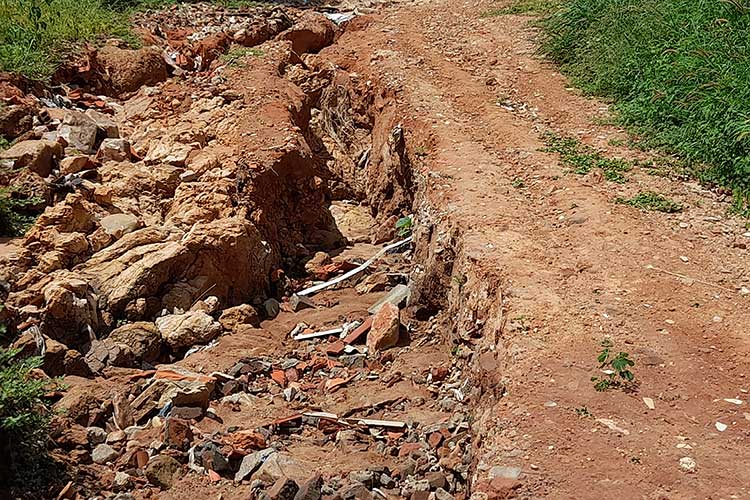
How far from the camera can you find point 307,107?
8.93 metres

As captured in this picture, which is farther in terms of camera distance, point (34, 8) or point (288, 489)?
point (34, 8)

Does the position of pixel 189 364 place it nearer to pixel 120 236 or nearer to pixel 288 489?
pixel 120 236

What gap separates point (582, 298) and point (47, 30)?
22.8ft

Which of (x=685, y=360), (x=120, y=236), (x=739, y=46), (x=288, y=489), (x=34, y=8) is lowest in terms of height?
(x=288, y=489)

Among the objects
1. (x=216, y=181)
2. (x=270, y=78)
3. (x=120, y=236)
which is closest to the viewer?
(x=120, y=236)

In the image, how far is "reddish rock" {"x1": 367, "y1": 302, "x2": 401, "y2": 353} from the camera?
18.5ft

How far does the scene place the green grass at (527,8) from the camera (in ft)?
35.5

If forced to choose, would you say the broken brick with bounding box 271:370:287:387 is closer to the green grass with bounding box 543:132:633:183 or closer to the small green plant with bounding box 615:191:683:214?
the small green plant with bounding box 615:191:683:214

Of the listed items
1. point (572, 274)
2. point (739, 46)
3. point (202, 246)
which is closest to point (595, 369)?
point (572, 274)

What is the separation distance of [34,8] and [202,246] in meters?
4.80

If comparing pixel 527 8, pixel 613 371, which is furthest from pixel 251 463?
pixel 527 8

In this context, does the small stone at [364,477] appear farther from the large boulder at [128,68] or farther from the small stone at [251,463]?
the large boulder at [128,68]

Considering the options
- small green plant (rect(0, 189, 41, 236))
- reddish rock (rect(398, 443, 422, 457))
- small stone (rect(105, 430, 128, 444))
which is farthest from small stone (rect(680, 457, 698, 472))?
small green plant (rect(0, 189, 41, 236))

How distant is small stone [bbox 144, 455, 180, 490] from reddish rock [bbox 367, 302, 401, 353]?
6.05 ft
